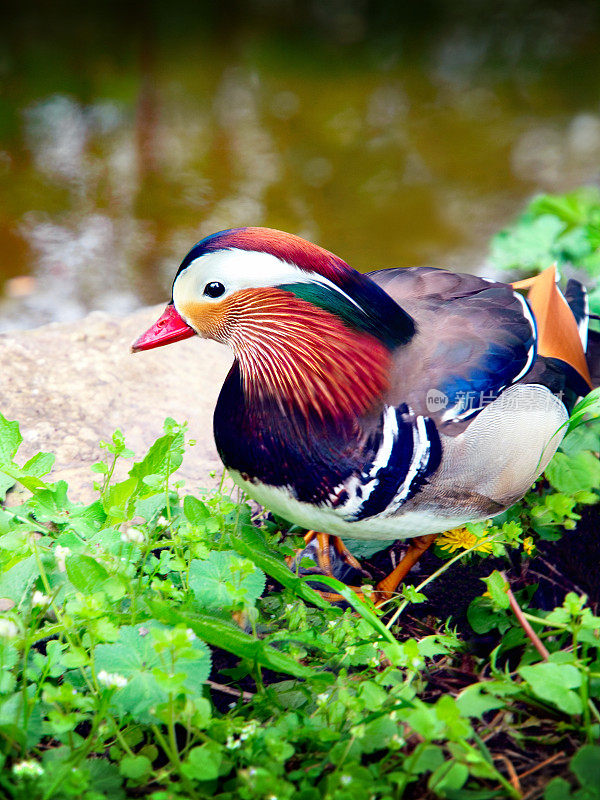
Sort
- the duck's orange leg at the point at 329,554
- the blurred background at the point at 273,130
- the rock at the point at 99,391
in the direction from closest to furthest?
the duck's orange leg at the point at 329,554
the rock at the point at 99,391
the blurred background at the point at 273,130

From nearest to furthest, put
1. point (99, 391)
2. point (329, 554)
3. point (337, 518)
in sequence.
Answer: point (337, 518), point (329, 554), point (99, 391)

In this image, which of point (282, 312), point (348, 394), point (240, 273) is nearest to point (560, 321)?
point (348, 394)

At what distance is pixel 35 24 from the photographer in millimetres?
5207

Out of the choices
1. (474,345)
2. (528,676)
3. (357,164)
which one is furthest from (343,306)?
A: (357,164)

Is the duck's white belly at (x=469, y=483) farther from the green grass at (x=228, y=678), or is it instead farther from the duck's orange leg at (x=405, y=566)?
the duck's orange leg at (x=405, y=566)

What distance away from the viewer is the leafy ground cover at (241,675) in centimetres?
124

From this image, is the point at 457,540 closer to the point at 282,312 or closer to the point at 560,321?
the point at 560,321

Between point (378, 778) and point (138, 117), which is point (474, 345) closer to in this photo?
point (378, 778)

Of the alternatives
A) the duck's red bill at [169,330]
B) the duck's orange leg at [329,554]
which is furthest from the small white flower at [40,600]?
the duck's orange leg at [329,554]

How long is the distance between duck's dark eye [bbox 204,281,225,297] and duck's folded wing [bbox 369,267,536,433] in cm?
40

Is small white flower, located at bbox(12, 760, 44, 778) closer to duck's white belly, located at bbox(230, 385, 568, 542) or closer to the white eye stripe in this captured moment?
duck's white belly, located at bbox(230, 385, 568, 542)

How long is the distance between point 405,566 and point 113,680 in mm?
899

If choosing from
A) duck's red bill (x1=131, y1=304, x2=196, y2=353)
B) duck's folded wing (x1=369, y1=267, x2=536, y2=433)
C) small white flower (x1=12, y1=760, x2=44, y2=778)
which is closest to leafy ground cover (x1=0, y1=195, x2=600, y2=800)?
small white flower (x1=12, y1=760, x2=44, y2=778)

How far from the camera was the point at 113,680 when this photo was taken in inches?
48.9
